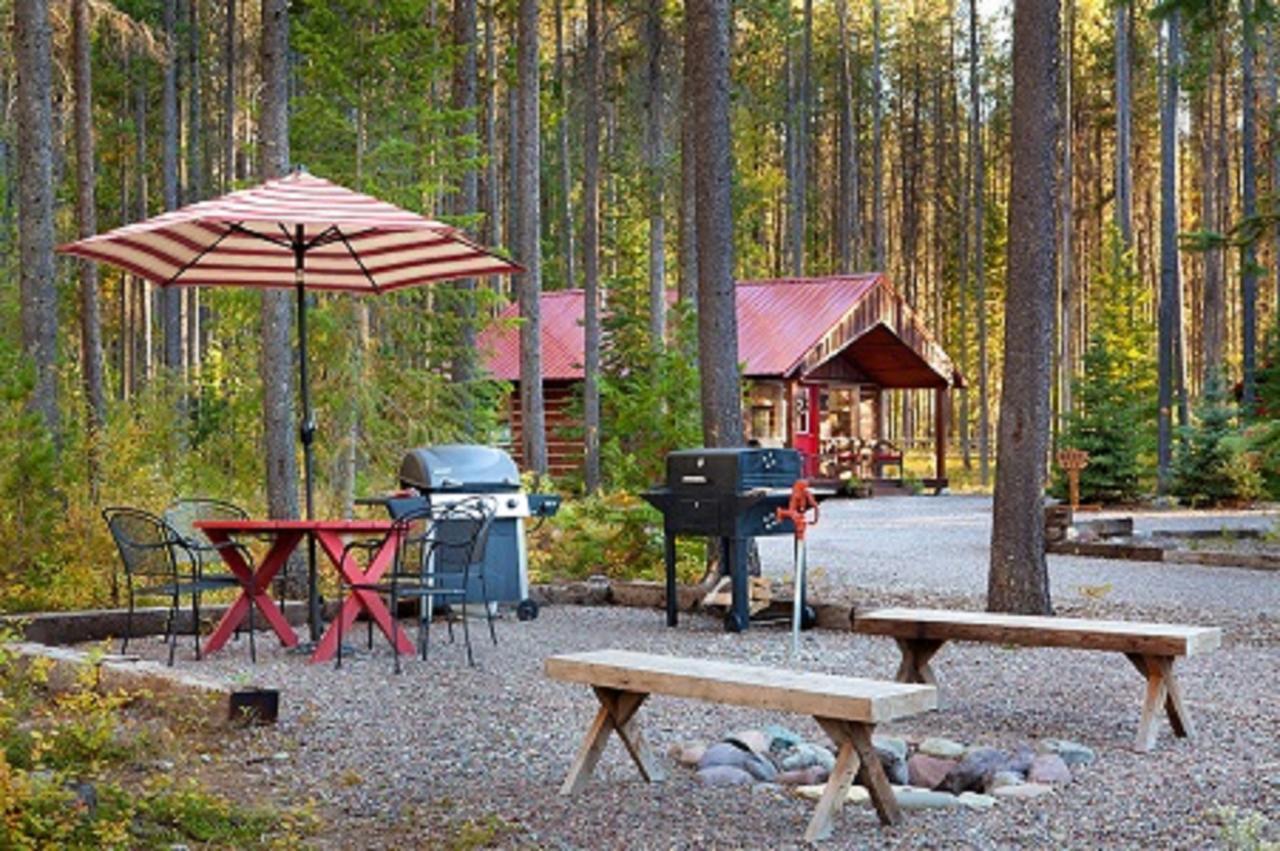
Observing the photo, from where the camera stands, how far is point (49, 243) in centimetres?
1380

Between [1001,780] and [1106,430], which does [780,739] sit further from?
[1106,430]

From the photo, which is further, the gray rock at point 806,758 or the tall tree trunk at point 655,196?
the tall tree trunk at point 655,196

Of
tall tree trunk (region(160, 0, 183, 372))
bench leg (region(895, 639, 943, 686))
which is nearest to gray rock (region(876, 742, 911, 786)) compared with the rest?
bench leg (region(895, 639, 943, 686))

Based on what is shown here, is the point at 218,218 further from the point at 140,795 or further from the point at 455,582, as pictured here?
the point at 140,795

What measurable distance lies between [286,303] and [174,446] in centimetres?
623

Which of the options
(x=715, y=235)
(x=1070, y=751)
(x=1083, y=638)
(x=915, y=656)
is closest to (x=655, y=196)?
(x=715, y=235)

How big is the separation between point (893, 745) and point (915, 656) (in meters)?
1.50

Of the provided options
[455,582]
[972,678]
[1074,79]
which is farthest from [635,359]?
[1074,79]

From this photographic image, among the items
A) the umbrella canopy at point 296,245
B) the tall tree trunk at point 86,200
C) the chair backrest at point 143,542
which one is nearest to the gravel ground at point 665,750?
the chair backrest at point 143,542

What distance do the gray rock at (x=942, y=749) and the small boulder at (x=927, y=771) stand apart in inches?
6.1

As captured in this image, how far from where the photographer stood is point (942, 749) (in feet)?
21.3

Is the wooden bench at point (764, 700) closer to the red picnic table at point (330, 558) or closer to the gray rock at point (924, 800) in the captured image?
the gray rock at point (924, 800)

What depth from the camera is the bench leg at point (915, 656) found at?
788 cm

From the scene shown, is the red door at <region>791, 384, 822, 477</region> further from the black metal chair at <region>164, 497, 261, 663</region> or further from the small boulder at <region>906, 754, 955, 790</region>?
the small boulder at <region>906, 754, 955, 790</region>
